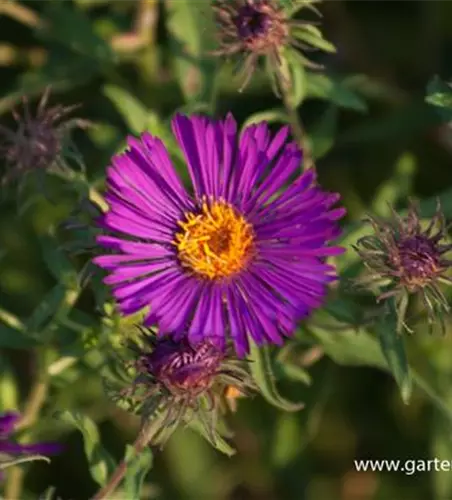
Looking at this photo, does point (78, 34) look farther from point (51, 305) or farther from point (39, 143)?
point (51, 305)

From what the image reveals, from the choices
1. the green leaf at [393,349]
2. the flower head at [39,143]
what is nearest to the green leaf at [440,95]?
the green leaf at [393,349]

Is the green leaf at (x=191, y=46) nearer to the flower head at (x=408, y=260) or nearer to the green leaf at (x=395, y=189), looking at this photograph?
the green leaf at (x=395, y=189)

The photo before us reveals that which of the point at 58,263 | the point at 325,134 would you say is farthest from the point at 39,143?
the point at 325,134

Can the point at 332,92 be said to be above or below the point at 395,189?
above

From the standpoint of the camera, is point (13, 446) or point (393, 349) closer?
point (393, 349)

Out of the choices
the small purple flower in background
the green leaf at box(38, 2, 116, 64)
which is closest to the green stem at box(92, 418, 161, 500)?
the small purple flower in background

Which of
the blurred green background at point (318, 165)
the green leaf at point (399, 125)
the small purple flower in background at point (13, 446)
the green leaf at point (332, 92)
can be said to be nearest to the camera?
the small purple flower in background at point (13, 446)

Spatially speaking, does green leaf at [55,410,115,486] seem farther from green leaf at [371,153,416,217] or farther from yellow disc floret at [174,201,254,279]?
green leaf at [371,153,416,217]
